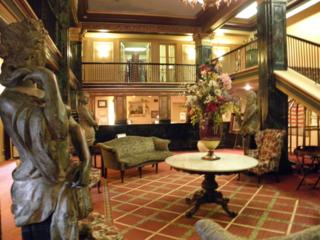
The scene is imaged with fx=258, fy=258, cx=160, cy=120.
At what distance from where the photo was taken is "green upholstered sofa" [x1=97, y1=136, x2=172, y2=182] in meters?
5.21

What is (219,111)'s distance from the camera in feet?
11.4

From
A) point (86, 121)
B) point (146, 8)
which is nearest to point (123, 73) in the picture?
point (146, 8)

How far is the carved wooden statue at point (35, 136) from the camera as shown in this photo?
1.01 m

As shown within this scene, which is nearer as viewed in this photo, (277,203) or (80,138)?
(80,138)

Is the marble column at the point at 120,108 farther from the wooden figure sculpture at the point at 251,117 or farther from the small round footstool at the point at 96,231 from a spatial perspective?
the small round footstool at the point at 96,231

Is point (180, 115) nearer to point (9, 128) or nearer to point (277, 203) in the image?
point (277, 203)

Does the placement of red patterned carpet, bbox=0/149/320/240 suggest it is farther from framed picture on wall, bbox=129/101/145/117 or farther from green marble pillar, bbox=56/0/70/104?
framed picture on wall, bbox=129/101/145/117

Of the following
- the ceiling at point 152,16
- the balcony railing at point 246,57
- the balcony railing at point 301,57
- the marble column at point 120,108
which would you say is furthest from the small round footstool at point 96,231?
the marble column at point 120,108

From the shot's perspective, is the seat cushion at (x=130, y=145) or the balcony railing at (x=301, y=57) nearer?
the seat cushion at (x=130, y=145)

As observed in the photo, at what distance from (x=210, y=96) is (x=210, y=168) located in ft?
3.03

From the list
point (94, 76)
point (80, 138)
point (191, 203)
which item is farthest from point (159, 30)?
point (80, 138)

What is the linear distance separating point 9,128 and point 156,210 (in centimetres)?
292

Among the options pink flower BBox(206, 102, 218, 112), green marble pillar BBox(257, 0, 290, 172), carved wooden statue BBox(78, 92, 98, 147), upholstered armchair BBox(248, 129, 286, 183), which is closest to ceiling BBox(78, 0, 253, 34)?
green marble pillar BBox(257, 0, 290, 172)

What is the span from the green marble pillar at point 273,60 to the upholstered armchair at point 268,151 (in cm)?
41
